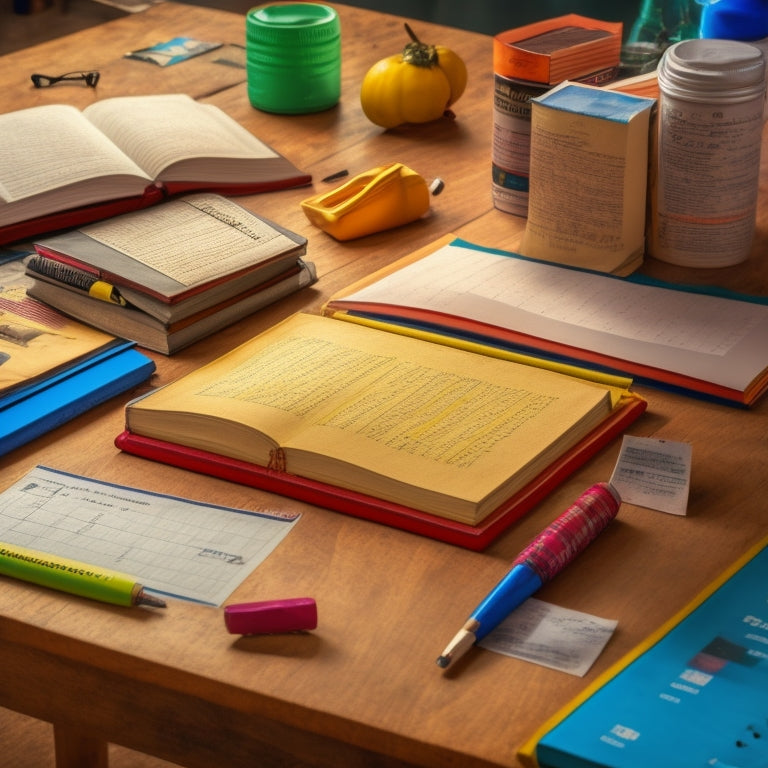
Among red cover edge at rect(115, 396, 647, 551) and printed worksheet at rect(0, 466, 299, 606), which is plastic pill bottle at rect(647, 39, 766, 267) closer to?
red cover edge at rect(115, 396, 647, 551)

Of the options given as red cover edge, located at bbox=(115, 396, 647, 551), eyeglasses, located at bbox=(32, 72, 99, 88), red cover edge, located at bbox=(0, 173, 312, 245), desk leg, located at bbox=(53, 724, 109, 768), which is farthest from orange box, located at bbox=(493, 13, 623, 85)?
desk leg, located at bbox=(53, 724, 109, 768)

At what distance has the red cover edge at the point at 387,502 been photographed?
0.88 metres

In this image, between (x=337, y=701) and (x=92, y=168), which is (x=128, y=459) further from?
(x=92, y=168)

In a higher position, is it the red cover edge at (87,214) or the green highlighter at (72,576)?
the red cover edge at (87,214)

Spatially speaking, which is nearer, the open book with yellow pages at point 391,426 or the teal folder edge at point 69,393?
the open book with yellow pages at point 391,426

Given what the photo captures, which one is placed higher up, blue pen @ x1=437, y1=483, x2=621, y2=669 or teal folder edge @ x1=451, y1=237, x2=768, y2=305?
teal folder edge @ x1=451, y1=237, x2=768, y2=305

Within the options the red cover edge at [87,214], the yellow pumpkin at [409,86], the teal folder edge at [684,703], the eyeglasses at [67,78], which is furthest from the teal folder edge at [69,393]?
the eyeglasses at [67,78]

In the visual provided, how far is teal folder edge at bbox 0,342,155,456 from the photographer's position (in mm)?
1032

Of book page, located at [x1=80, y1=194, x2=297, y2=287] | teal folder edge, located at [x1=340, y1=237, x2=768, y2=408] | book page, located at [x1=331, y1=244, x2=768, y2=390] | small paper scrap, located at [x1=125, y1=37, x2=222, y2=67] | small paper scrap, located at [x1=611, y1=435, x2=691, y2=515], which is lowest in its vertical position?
small paper scrap, located at [x1=611, y1=435, x2=691, y2=515]

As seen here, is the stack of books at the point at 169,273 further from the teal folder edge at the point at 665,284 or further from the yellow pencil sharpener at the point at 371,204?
the teal folder edge at the point at 665,284

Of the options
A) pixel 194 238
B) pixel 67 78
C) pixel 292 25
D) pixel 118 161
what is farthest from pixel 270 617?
pixel 67 78

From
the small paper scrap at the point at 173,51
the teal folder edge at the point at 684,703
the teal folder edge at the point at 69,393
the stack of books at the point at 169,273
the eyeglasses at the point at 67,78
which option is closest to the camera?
the teal folder edge at the point at 684,703

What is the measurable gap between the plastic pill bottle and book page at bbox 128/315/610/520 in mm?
348

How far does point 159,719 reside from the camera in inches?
32.4
